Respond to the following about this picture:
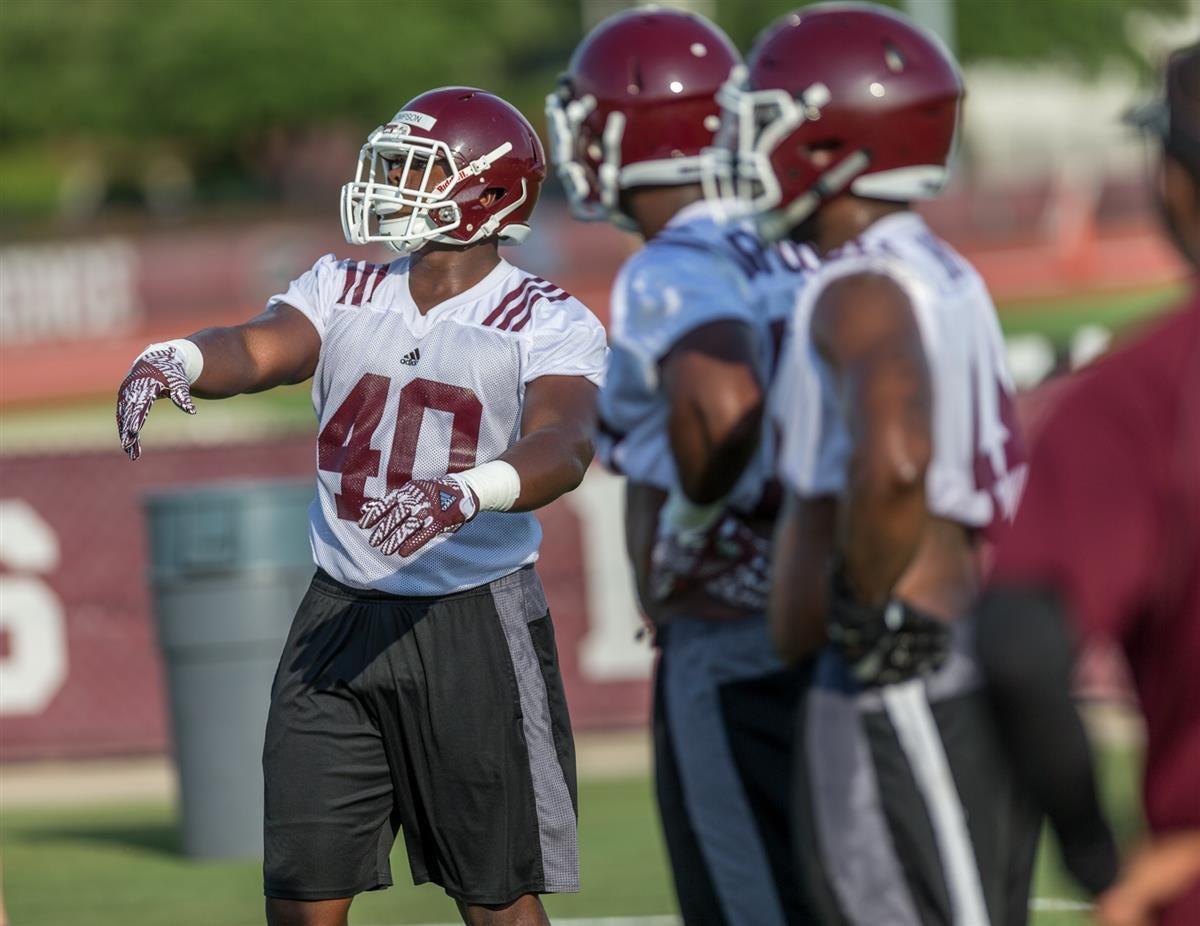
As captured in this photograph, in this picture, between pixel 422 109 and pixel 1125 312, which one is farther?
pixel 1125 312

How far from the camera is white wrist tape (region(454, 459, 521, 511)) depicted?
13.7 feet

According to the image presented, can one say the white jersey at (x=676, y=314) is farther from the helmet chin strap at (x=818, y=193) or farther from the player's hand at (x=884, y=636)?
the player's hand at (x=884, y=636)

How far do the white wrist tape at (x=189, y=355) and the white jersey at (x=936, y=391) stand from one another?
5.81ft

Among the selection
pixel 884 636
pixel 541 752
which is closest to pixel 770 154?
pixel 884 636

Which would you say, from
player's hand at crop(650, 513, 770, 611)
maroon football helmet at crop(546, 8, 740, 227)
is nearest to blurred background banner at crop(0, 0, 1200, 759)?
maroon football helmet at crop(546, 8, 740, 227)

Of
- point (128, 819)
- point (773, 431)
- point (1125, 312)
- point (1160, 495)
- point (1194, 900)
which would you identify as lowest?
point (1125, 312)

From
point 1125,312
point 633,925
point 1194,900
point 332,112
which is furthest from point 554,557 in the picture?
point 332,112

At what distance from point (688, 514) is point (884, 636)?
2.16 feet

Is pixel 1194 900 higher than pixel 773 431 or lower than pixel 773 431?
lower

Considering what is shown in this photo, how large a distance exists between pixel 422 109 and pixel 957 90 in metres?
1.61

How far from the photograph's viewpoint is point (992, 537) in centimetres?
330

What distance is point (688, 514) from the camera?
11.9 feet

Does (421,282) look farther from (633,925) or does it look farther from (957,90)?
(633,925)

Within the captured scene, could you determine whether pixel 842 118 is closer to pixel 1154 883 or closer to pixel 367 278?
pixel 1154 883
